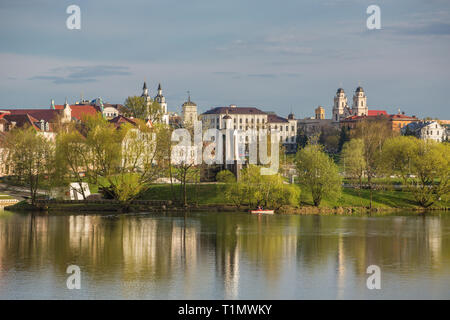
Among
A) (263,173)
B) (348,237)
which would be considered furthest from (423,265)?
(263,173)

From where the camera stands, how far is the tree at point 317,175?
6188 cm

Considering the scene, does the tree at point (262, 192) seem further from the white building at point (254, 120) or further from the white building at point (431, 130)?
the white building at point (254, 120)

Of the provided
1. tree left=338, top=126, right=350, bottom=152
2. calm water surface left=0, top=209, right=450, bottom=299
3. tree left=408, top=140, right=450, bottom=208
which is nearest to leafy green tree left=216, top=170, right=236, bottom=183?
calm water surface left=0, top=209, right=450, bottom=299

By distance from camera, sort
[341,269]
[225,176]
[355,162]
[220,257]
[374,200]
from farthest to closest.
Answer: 1. [355,162]
2. [374,200]
3. [225,176]
4. [220,257]
5. [341,269]

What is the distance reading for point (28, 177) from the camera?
200ft

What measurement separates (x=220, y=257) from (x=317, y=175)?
97.1 ft

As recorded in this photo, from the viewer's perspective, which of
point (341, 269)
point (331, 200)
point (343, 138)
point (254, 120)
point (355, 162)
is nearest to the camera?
point (341, 269)

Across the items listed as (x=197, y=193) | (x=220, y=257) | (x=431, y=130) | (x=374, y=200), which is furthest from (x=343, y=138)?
(x=220, y=257)

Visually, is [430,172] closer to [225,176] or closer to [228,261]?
[225,176]

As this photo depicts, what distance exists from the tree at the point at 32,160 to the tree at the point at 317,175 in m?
22.9

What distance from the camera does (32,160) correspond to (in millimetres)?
59531

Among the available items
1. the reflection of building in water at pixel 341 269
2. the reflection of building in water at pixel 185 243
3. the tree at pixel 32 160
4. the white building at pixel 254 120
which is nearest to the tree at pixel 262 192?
the reflection of building in water at pixel 185 243
